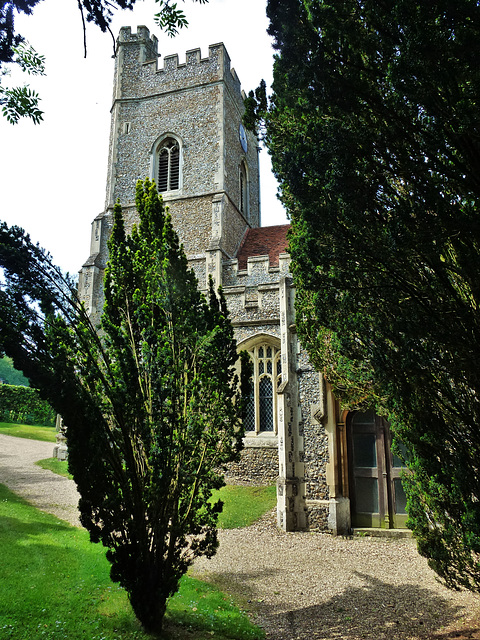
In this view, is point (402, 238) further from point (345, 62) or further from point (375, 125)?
point (345, 62)

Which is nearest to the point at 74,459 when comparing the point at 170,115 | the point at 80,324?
the point at 80,324

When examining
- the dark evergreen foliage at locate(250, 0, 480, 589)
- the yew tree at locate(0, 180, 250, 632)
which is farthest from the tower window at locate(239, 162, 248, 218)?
the dark evergreen foliage at locate(250, 0, 480, 589)

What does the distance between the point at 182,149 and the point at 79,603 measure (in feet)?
48.7

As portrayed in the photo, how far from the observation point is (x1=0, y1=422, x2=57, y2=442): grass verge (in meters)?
19.7

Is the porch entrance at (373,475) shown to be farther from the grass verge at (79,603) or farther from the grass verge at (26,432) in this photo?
the grass verge at (26,432)

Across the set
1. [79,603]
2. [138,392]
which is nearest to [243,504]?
[79,603]

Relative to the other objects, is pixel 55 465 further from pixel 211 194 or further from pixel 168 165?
pixel 168 165

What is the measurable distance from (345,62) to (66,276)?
294 centimetres

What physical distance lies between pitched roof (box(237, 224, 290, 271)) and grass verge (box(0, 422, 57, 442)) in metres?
12.3

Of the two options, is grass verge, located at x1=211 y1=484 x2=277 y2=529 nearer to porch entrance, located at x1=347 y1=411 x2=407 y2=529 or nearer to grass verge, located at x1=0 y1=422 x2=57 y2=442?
porch entrance, located at x1=347 y1=411 x2=407 y2=529

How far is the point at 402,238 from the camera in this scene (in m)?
3.34

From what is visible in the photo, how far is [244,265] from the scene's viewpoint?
566 inches

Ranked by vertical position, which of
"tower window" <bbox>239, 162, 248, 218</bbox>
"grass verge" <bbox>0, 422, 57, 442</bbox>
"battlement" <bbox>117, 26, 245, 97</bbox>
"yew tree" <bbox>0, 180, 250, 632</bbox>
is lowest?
"grass verge" <bbox>0, 422, 57, 442</bbox>

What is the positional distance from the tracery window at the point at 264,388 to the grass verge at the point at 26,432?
40.9 ft
